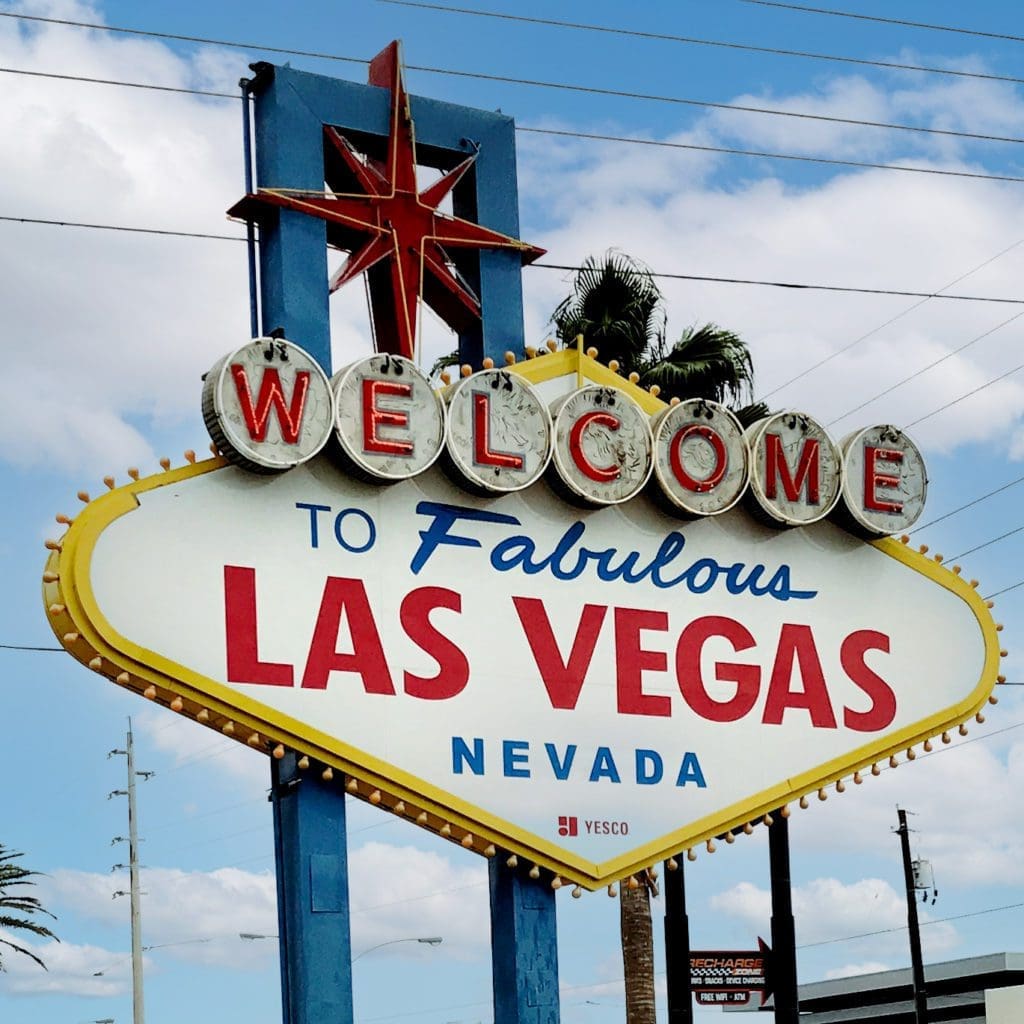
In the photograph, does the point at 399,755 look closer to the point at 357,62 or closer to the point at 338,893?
the point at 338,893

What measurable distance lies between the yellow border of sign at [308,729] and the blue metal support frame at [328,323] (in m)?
0.31

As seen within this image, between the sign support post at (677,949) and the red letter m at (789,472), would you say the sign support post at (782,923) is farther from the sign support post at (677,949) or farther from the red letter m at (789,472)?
the red letter m at (789,472)

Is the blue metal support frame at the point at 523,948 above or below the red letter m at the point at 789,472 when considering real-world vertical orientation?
below

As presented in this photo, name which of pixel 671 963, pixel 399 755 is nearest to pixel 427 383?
pixel 399 755

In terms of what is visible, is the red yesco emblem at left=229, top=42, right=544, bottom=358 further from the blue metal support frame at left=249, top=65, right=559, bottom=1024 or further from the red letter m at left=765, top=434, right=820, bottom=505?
the red letter m at left=765, top=434, right=820, bottom=505

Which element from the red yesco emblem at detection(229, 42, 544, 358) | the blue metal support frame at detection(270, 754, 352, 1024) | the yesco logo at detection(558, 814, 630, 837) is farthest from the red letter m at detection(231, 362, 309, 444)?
the yesco logo at detection(558, 814, 630, 837)

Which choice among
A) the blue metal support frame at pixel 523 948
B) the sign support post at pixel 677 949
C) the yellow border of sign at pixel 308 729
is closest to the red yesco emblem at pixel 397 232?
the yellow border of sign at pixel 308 729

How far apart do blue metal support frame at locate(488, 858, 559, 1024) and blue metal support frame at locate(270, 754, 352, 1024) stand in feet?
4.60

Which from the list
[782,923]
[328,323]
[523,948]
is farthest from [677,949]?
[328,323]

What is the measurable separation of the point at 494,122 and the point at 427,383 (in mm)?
3243

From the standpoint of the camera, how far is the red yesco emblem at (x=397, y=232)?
58.2 feet

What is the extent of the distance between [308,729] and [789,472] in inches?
212

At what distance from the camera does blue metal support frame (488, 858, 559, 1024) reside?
16281 millimetres

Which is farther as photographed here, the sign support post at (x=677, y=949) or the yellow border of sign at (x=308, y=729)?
the sign support post at (x=677, y=949)
